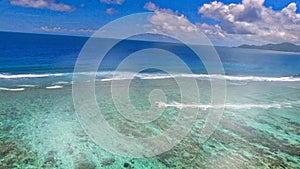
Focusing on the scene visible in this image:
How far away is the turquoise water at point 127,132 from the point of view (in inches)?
545

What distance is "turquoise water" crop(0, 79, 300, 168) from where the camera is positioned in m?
13.8

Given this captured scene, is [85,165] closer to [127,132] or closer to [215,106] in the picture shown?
[127,132]

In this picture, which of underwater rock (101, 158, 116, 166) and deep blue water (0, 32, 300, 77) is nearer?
underwater rock (101, 158, 116, 166)

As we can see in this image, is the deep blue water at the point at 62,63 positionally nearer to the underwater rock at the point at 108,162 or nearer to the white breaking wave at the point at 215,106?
the white breaking wave at the point at 215,106

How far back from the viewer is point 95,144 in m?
15.8

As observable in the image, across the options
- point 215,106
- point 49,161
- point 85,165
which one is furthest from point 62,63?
Answer: point 85,165

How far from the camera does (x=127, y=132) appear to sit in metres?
17.8

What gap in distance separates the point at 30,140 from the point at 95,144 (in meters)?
3.90

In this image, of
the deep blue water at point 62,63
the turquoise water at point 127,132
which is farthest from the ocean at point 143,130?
the deep blue water at point 62,63

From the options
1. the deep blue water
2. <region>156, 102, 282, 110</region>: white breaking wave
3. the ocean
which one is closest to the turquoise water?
the ocean

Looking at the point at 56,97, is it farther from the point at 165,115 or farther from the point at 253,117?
the point at 253,117

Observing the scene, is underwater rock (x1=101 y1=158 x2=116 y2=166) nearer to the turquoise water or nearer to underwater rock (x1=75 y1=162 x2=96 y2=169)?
the turquoise water

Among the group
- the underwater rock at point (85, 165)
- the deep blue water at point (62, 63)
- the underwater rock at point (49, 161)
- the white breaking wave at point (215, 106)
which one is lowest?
the underwater rock at point (85, 165)

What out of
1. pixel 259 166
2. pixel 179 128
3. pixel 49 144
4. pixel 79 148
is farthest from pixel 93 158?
pixel 259 166
